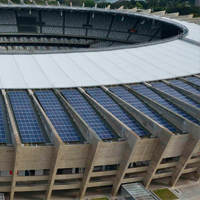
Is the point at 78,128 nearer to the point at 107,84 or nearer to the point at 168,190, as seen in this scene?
the point at 107,84

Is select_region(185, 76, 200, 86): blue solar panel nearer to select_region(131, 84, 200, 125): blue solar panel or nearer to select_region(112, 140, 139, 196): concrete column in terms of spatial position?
select_region(131, 84, 200, 125): blue solar panel

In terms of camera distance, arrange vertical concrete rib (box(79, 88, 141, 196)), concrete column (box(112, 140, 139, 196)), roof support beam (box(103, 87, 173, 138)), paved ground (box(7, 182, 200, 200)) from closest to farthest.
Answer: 1. vertical concrete rib (box(79, 88, 141, 196))
2. concrete column (box(112, 140, 139, 196))
3. roof support beam (box(103, 87, 173, 138))
4. paved ground (box(7, 182, 200, 200))

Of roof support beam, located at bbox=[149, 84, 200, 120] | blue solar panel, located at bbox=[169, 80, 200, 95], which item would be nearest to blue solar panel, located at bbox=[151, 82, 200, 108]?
roof support beam, located at bbox=[149, 84, 200, 120]

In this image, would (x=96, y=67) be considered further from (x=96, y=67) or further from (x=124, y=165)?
(x=124, y=165)

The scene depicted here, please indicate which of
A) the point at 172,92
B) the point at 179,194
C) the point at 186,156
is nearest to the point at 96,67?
the point at 172,92

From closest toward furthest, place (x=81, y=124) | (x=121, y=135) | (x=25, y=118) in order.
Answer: (x=81, y=124), (x=121, y=135), (x=25, y=118)
